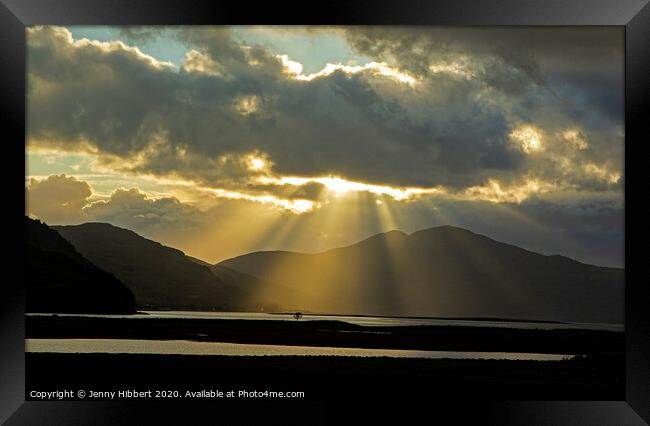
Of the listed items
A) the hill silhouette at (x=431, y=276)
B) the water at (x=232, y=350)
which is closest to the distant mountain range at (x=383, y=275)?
the hill silhouette at (x=431, y=276)

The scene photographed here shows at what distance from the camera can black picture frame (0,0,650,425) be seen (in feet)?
16.0

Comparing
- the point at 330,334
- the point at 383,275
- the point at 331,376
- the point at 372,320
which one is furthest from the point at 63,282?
the point at 383,275

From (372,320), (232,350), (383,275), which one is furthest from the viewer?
(383,275)

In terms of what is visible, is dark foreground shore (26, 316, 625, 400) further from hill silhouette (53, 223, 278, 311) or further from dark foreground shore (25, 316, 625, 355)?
hill silhouette (53, 223, 278, 311)

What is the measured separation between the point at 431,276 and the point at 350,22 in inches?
109

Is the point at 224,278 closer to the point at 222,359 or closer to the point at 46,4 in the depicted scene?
the point at 222,359

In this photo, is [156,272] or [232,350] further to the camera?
[156,272]

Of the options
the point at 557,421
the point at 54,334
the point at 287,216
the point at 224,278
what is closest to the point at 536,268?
the point at 557,421

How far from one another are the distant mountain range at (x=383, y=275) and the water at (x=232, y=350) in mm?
524

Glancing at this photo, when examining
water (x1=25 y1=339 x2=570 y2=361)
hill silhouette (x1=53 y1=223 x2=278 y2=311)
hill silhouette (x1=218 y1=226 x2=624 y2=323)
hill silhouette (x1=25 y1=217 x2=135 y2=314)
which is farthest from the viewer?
hill silhouette (x1=218 y1=226 x2=624 y2=323)

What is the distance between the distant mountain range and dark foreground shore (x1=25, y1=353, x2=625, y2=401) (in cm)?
71

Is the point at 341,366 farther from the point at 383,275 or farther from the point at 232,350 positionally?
the point at 383,275

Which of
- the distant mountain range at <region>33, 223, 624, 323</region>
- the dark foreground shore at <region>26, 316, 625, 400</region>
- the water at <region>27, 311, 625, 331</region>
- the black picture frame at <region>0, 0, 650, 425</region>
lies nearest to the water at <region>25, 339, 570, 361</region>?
the dark foreground shore at <region>26, 316, 625, 400</region>

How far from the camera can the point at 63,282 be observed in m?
6.16
